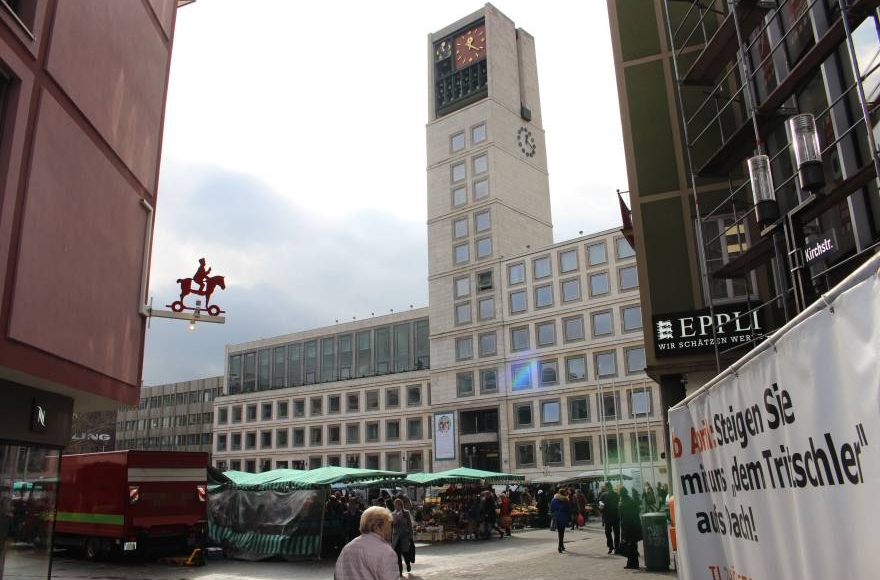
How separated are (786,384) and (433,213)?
261ft

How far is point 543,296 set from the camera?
73875mm

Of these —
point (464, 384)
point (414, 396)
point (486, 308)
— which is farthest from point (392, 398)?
point (486, 308)

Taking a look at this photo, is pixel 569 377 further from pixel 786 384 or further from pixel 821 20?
pixel 786 384

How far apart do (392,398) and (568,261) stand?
28.0m

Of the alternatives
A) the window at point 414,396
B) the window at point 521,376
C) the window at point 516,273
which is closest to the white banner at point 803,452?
the window at point 521,376

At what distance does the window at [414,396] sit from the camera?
8400 centimetres

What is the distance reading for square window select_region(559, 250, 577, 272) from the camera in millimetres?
72500

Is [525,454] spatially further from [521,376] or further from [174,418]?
[174,418]

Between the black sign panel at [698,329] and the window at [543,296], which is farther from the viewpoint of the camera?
the window at [543,296]

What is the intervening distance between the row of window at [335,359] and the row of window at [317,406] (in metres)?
2.60

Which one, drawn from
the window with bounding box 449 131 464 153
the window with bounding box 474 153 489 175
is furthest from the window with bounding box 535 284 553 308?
the window with bounding box 449 131 464 153

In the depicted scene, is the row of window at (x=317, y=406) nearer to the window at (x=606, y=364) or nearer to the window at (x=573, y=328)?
the window at (x=573, y=328)

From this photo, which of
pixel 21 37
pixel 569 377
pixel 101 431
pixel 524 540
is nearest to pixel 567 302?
pixel 569 377

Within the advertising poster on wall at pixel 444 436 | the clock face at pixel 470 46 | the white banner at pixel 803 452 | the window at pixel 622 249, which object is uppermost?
the clock face at pixel 470 46
